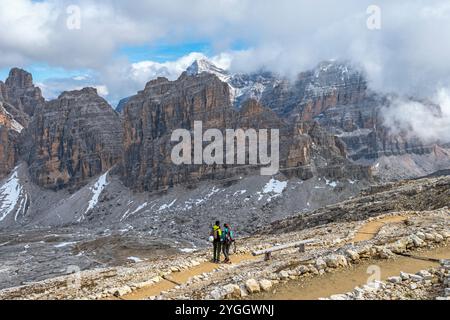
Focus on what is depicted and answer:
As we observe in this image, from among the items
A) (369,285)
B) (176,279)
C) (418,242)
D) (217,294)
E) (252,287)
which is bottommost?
(176,279)

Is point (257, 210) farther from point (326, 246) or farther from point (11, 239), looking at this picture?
point (326, 246)

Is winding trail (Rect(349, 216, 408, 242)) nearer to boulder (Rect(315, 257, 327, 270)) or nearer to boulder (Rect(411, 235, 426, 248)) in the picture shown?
boulder (Rect(411, 235, 426, 248))

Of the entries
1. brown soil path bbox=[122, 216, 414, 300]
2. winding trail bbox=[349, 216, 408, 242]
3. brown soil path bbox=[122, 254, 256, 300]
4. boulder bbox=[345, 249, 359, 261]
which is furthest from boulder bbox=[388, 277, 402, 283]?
winding trail bbox=[349, 216, 408, 242]

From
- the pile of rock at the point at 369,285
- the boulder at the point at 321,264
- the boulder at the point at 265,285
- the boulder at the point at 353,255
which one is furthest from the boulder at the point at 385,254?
the boulder at the point at 265,285

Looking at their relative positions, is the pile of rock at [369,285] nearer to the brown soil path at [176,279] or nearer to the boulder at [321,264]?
the boulder at [321,264]

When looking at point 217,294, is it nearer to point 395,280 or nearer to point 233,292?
point 233,292

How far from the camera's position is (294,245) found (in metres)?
31.0

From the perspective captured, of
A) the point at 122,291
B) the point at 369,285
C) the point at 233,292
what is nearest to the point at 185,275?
the point at 122,291

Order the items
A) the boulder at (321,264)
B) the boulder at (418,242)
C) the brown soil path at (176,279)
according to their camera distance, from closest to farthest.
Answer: the boulder at (321,264)
the brown soil path at (176,279)
the boulder at (418,242)

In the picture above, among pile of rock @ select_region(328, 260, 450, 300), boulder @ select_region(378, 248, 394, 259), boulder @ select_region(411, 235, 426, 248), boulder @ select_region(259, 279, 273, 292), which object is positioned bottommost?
boulder @ select_region(259, 279, 273, 292)

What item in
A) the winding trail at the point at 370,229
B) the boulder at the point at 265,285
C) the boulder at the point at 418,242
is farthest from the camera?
the winding trail at the point at 370,229

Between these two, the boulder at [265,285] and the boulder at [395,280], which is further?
the boulder at [265,285]

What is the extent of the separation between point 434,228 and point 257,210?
170 metres
